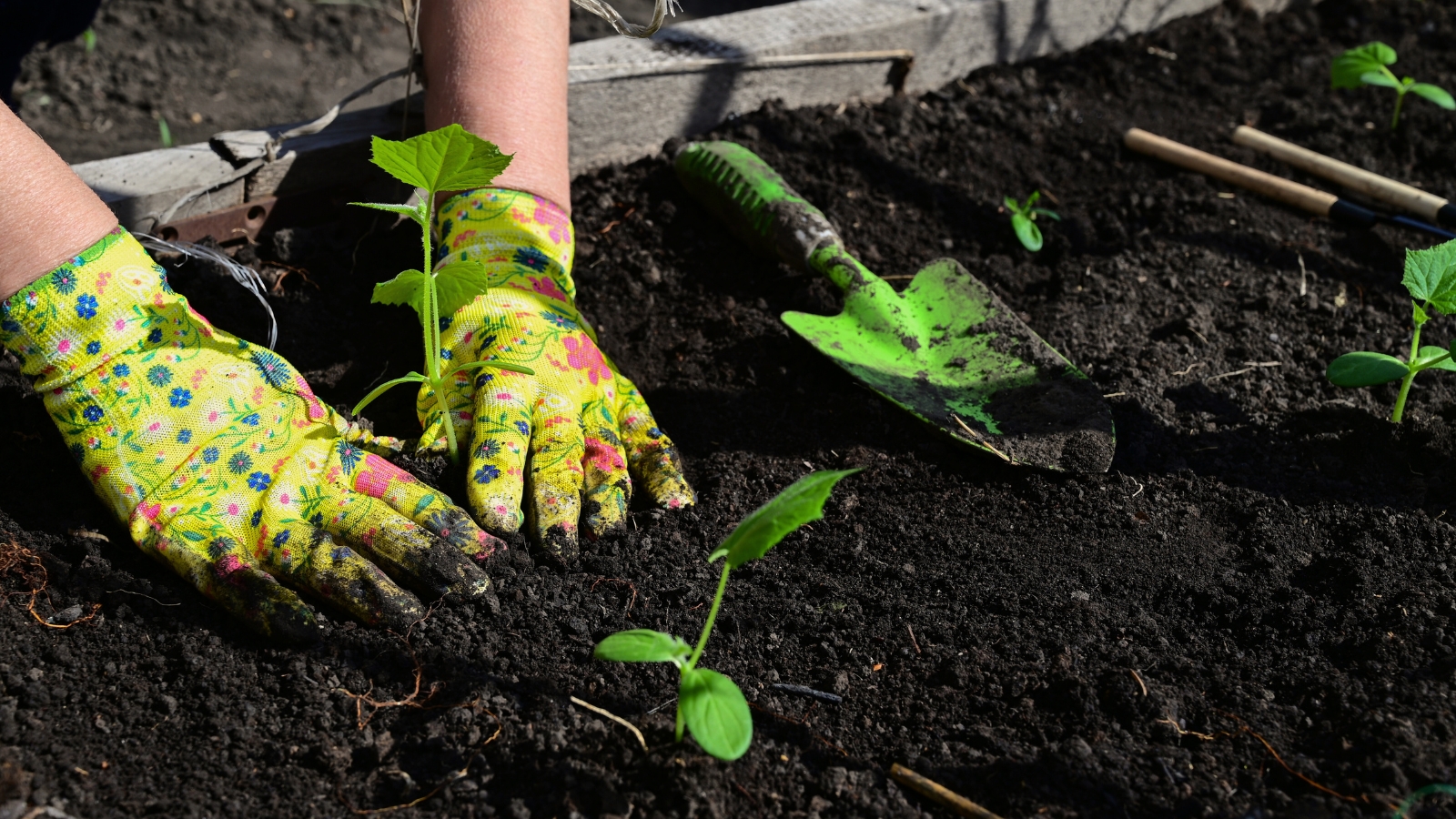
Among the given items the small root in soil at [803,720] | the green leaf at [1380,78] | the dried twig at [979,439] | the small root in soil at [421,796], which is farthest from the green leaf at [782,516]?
the green leaf at [1380,78]

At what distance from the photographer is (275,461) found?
1.61 m

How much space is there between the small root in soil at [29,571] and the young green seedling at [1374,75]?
326 cm

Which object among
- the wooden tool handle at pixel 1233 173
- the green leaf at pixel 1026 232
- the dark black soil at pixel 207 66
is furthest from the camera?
the dark black soil at pixel 207 66

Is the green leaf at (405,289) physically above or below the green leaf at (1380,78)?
below

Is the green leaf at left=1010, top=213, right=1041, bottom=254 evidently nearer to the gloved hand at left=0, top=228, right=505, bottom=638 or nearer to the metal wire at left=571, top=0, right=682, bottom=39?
the metal wire at left=571, top=0, right=682, bottom=39

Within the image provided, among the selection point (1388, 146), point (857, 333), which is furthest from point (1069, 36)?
point (857, 333)

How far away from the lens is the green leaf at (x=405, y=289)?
153 cm

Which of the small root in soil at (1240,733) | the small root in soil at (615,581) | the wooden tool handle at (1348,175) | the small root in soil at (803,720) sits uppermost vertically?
the wooden tool handle at (1348,175)

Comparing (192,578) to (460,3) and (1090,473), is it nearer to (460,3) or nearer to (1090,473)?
(460,3)

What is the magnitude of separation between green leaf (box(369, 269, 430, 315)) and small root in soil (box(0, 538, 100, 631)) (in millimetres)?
633

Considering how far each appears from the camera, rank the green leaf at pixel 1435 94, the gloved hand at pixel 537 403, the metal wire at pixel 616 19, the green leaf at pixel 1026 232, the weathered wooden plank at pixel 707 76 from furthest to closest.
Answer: the green leaf at pixel 1435 94 < the green leaf at pixel 1026 232 < the weathered wooden plank at pixel 707 76 < the metal wire at pixel 616 19 < the gloved hand at pixel 537 403

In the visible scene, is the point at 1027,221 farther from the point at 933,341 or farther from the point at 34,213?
the point at 34,213

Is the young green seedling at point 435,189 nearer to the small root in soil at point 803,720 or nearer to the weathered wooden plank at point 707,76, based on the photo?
the small root in soil at point 803,720

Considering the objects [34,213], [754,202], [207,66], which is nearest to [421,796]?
[34,213]
